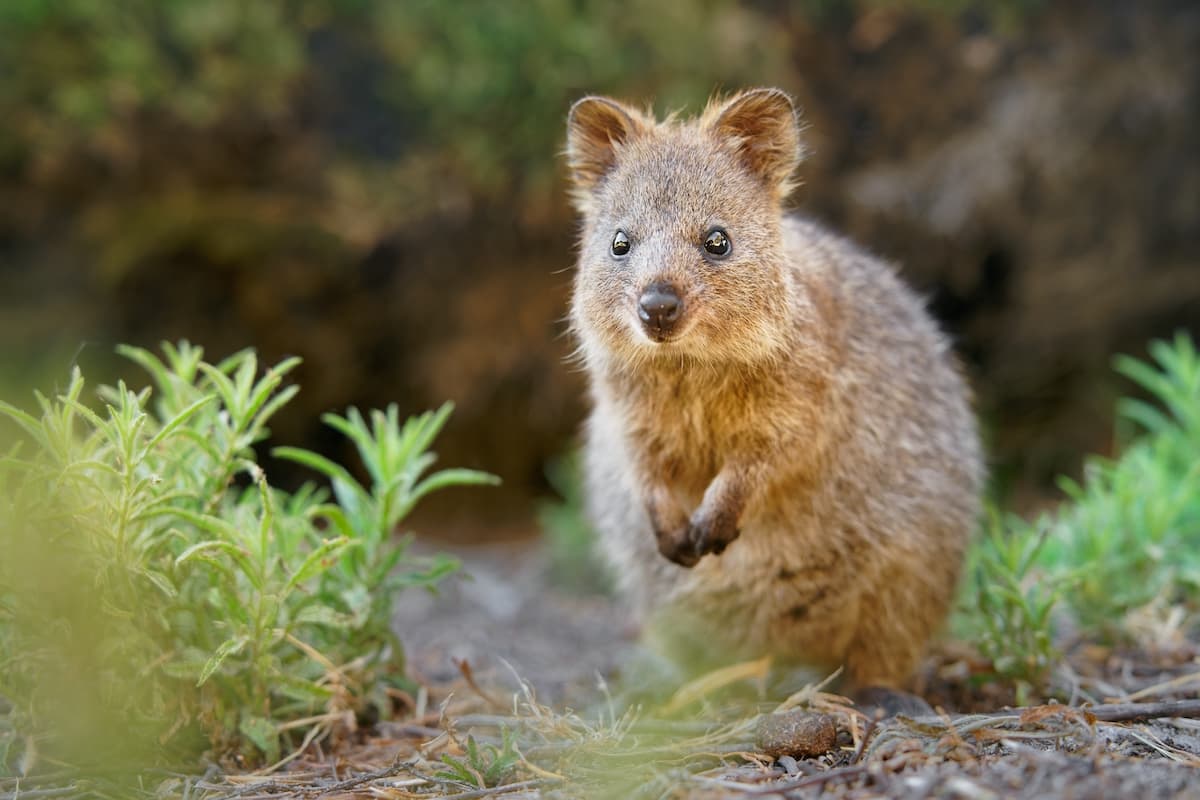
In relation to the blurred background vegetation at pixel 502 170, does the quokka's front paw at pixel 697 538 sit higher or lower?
lower

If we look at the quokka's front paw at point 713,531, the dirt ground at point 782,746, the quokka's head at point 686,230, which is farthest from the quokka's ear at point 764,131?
the dirt ground at point 782,746

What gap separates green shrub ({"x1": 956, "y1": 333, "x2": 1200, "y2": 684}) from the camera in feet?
13.6

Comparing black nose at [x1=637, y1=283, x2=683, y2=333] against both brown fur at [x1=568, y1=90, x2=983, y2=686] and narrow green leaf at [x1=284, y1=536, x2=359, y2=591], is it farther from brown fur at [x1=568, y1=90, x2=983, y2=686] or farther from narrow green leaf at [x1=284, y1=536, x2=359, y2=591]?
narrow green leaf at [x1=284, y1=536, x2=359, y2=591]

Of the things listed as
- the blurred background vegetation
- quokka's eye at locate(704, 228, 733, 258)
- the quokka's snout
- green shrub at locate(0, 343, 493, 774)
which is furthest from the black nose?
the blurred background vegetation

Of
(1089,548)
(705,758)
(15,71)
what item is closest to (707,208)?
(705,758)

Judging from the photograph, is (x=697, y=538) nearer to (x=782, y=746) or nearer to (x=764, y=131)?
(x=782, y=746)

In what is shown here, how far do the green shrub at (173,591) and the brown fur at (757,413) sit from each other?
884 millimetres

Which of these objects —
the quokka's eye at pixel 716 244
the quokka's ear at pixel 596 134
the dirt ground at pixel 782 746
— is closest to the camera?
the dirt ground at pixel 782 746

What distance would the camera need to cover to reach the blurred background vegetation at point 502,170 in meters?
6.97

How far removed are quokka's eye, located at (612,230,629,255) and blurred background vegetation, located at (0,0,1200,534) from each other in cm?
272

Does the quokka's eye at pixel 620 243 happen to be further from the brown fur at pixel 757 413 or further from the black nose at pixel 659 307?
the black nose at pixel 659 307

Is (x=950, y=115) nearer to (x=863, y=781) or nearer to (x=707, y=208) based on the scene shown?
(x=707, y=208)

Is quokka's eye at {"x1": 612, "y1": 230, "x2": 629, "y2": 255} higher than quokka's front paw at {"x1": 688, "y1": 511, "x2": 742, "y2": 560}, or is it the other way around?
quokka's eye at {"x1": 612, "y1": 230, "x2": 629, "y2": 255}

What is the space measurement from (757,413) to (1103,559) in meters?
1.81
